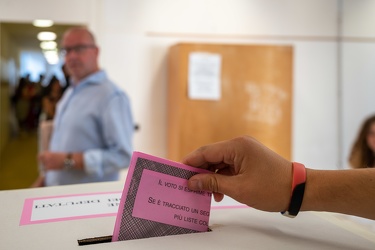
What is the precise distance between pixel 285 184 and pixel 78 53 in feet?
5.45

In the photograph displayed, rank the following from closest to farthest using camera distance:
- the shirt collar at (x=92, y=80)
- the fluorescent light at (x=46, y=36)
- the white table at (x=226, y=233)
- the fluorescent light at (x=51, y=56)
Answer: the white table at (x=226, y=233)
the shirt collar at (x=92, y=80)
the fluorescent light at (x=46, y=36)
the fluorescent light at (x=51, y=56)

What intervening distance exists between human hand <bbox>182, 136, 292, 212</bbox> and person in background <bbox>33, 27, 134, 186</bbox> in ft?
4.10

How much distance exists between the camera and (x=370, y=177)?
1.91ft

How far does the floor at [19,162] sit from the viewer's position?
3748 mm

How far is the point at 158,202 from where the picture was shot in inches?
23.8

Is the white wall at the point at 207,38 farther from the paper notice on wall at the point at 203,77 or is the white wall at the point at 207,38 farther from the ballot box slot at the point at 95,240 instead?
the ballot box slot at the point at 95,240

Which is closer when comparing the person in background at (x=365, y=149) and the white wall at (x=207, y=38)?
the person in background at (x=365, y=149)

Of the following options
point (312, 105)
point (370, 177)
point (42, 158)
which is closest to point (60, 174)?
point (42, 158)

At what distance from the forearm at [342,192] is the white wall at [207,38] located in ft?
8.60

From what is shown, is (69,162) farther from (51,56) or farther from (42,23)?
(51,56)

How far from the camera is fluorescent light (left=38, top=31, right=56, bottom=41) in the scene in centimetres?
346

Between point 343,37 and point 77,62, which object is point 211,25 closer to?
point 343,37

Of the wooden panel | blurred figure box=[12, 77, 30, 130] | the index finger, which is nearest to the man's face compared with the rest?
the wooden panel

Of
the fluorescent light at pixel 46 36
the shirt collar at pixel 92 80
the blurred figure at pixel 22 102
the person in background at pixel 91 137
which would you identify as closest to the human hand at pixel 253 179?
the person in background at pixel 91 137
